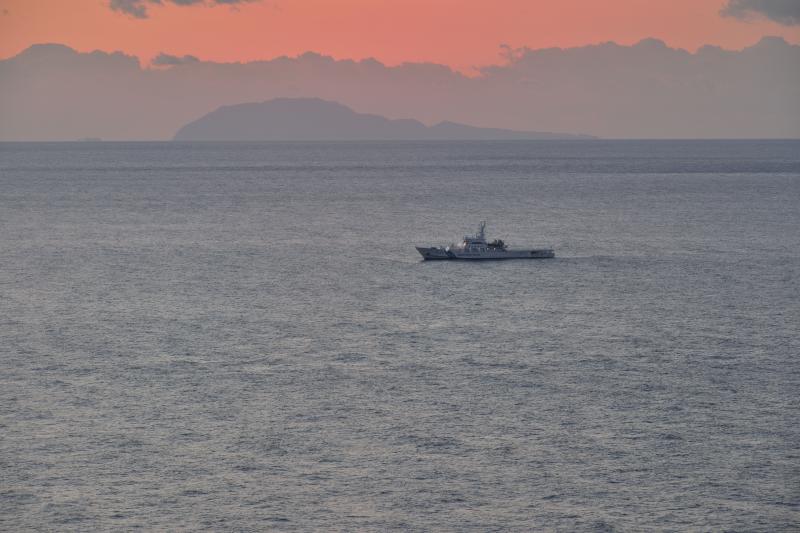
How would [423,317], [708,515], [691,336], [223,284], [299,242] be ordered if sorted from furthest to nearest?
1. [299,242]
2. [223,284]
3. [423,317]
4. [691,336]
5. [708,515]

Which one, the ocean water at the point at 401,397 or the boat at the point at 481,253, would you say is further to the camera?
the boat at the point at 481,253

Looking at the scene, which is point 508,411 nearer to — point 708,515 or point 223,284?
point 708,515

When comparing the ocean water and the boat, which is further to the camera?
the boat

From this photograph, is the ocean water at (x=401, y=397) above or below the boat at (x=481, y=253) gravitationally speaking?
below

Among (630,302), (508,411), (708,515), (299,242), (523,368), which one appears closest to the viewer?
(708,515)

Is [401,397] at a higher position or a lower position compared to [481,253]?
lower

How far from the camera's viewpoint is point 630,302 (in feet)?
347

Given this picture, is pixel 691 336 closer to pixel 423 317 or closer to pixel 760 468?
pixel 423 317

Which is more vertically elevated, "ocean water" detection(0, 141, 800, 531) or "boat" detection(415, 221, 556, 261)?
"boat" detection(415, 221, 556, 261)

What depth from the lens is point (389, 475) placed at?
5725cm

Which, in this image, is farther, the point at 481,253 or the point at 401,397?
the point at 481,253

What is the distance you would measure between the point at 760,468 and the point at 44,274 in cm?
9141

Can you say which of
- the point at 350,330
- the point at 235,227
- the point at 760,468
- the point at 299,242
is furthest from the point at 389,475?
the point at 235,227

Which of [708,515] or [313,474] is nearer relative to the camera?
[708,515]
